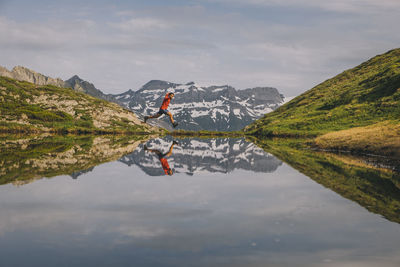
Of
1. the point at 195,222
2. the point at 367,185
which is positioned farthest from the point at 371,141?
the point at 195,222

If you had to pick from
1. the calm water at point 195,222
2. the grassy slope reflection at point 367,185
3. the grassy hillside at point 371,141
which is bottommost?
the calm water at point 195,222

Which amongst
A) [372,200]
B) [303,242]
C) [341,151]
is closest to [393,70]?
[341,151]

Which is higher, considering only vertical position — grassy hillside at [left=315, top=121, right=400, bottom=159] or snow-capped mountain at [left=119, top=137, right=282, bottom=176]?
grassy hillside at [left=315, top=121, right=400, bottom=159]

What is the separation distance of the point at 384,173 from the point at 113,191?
2100 centimetres

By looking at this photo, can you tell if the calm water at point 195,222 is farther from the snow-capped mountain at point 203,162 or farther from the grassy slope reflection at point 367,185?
the snow-capped mountain at point 203,162

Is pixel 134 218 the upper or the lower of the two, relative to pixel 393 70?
lower

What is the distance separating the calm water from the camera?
954 cm

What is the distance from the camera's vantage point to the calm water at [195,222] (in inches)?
376

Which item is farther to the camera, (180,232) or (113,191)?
(113,191)

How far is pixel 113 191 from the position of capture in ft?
63.7

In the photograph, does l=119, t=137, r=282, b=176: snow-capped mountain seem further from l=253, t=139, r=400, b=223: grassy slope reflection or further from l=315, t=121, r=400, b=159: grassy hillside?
l=315, t=121, r=400, b=159: grassy hillside

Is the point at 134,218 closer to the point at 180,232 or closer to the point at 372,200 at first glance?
the point at 180,232

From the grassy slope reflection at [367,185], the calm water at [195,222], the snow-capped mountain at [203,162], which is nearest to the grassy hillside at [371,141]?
the grassy slope reflection at [367,185]

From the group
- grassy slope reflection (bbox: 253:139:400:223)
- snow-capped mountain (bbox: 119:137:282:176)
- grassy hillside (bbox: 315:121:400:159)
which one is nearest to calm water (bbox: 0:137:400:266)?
grassy slope reflection (bbox: 253:139:400:223)
